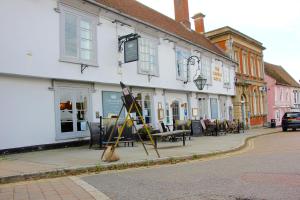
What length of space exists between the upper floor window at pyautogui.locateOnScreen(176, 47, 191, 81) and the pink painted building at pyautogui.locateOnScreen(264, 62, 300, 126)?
69.5 ft

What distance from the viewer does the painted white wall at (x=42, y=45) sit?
1177 cm

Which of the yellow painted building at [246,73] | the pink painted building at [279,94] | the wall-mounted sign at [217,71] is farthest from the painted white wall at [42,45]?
the pink painted building at [279,94]

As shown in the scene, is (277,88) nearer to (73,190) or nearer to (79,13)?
(79,13)

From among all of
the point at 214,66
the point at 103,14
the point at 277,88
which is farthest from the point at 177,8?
the point at 277,88

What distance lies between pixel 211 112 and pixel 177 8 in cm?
982

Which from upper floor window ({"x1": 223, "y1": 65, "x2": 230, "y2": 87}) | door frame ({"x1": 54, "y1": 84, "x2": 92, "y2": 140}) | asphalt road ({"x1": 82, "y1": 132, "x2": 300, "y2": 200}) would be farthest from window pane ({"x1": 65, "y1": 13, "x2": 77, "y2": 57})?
upper floor window ({"x1": 223, "y1": 65, "x2": 230, "y2": 87})

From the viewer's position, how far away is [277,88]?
43062 mm

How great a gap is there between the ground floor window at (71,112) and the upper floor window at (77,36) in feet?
4.30

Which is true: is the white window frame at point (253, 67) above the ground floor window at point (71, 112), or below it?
above

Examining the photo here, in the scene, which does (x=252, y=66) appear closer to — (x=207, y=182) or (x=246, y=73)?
(x=246, y=73)

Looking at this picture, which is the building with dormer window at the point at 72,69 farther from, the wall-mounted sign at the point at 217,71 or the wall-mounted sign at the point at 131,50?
the wall-mounted sign at the point at 217,71

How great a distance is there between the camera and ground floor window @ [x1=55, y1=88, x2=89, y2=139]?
44.1 feet

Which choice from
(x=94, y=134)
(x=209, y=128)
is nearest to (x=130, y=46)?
(x=94, y=134)

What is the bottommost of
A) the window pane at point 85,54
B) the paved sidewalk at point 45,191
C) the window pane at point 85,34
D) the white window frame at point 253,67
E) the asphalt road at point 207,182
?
the asphalt road at point 207,182
